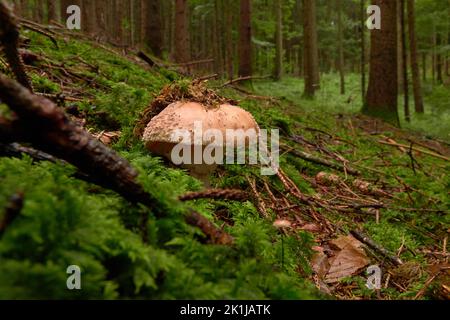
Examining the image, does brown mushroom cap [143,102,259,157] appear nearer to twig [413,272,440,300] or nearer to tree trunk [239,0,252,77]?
twig [413,272,440,300]

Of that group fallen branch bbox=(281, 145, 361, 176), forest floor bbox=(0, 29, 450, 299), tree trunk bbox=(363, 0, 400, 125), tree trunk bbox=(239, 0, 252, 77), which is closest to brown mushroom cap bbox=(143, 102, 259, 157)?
forest floor bbox=(0, 29, 450, 299)

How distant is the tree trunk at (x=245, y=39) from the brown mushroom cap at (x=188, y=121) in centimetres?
1101

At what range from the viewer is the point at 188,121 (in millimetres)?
2531

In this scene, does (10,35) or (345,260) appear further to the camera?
(345,260)

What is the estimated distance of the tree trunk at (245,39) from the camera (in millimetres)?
12992

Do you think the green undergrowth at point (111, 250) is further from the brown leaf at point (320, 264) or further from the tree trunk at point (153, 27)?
the tree trunk at point (153, 27)

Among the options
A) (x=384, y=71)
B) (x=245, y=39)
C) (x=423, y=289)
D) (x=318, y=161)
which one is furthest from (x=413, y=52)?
(x=423, y=289)

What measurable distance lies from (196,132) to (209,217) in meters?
0.62

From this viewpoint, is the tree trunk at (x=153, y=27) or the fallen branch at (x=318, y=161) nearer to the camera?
the fallen branch at (x=318, y=161)

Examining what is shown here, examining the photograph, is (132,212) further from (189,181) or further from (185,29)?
(185,29)

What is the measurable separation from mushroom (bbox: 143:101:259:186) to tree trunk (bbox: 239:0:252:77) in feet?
36.1

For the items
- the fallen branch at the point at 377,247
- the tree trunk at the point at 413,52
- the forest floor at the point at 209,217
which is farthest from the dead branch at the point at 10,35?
the tree trunk at the point at 413,52

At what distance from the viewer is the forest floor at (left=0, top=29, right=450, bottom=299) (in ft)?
3.44

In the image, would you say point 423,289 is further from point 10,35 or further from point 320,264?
point 10,35
